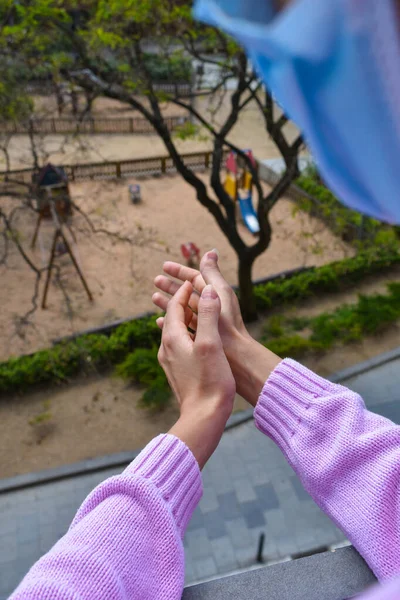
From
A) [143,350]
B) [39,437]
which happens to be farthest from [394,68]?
[143,350]

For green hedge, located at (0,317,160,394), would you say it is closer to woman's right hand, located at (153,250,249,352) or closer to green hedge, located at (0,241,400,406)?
green hedge, located at (0,241,400,406)

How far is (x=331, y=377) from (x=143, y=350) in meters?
2.78

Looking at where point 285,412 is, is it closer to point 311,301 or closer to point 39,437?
point 39,437

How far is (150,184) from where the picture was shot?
14.7 m

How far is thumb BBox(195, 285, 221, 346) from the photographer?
1.82 meters

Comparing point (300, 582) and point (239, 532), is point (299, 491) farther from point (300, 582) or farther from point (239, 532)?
point (300, 582)

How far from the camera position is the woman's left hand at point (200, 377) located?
1.55 meters

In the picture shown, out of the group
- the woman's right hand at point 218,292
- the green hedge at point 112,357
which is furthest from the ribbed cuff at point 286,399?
the green hedge at point 112,357

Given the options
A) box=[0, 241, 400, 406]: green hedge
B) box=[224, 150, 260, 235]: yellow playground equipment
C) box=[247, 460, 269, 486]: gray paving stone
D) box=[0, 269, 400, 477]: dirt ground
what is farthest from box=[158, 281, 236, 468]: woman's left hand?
box=[224, 150, 260, 235]: yellow playground equipment

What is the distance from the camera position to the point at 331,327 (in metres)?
8.26

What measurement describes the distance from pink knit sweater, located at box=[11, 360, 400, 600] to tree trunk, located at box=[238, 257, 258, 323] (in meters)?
6.60

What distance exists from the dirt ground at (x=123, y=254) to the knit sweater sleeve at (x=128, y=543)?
22.6 ft

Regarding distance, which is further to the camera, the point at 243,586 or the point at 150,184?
the point at 150,184

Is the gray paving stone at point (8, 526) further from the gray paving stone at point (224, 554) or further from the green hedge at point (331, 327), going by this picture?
the green hedge at point (331, 327)
